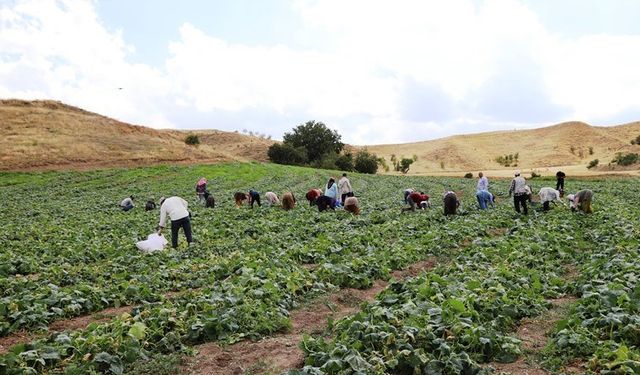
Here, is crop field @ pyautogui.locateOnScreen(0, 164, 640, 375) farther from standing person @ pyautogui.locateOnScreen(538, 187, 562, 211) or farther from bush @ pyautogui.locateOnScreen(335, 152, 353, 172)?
bush @ pyautogui.locateOnScreen(335, 152, 353, 172)

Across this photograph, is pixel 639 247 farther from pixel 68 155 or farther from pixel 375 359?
pixel 68 155

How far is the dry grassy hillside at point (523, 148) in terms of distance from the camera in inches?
4798

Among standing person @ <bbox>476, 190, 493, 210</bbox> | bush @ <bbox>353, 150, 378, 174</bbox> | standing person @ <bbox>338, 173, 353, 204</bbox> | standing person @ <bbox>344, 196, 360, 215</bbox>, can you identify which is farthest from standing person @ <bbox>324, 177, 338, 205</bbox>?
bush @ <bbox>353, 150, 378, 174</bbox>

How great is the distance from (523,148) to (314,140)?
7025 cm

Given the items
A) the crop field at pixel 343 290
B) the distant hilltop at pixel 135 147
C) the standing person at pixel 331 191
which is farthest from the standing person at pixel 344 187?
the distant hilltop at pixel 135 147

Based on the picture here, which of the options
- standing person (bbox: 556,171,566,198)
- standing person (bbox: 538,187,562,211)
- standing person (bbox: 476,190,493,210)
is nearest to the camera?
standing person (bbox: 538,187,562,211)

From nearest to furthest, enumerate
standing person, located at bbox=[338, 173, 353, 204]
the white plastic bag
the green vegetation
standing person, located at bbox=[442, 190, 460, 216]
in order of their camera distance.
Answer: the white plastic bag, standing person, located at bbox=[442, 190, 460, 216], standing person, located at bbox=[338, 173, 353, 204], the green vegetation

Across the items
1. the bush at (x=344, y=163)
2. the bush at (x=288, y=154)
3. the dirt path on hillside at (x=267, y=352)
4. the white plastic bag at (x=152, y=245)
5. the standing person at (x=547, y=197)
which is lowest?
the dirt path on hillside at (x=267, y=352)

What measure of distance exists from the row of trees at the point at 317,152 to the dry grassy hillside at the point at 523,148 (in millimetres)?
24929

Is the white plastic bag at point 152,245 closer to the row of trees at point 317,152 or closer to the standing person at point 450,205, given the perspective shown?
the standing person at point 450,205

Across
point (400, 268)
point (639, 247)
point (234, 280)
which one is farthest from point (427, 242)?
point (234, 280)

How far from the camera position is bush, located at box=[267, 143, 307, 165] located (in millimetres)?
90062

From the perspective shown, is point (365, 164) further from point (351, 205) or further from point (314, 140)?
point (351, 205)

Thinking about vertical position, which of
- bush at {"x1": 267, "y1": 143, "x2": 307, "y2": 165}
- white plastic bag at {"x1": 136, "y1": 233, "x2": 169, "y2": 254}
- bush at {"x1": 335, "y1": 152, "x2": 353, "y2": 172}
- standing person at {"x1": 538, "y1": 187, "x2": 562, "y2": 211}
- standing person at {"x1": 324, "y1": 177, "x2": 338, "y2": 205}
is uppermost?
bush at {"x1": 267, "y1": 143, "x2": 307, "y2": 165}
